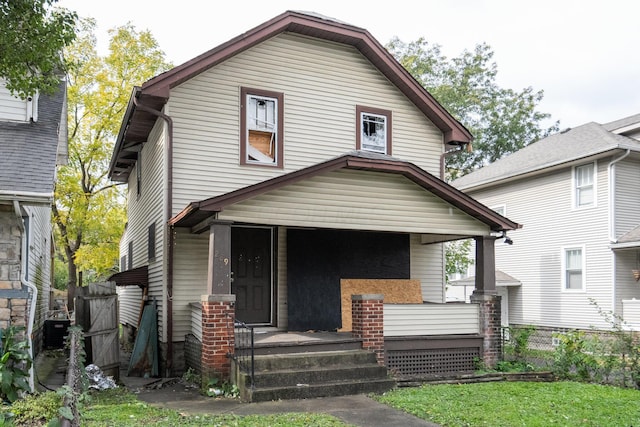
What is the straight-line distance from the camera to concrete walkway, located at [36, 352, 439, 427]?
7807 mm

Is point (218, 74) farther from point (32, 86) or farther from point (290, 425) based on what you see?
point (290, 425)

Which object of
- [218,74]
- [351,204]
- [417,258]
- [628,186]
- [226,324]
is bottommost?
[226,324]

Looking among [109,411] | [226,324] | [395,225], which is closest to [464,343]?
[395,225]

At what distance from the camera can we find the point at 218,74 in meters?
12.5

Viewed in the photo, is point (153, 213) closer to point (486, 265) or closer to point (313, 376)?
point (313, 376)

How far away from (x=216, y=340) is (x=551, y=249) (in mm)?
15384

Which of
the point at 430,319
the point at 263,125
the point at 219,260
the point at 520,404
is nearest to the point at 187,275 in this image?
the point at 219,260

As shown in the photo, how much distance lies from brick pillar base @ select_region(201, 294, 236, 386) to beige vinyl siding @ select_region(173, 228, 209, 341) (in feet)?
6.86

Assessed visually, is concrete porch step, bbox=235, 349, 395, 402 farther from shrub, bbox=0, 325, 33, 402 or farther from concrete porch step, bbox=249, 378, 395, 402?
shrub, bbox=0, 325, 33, 402

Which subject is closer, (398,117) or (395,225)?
(395,225)

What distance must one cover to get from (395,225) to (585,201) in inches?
446

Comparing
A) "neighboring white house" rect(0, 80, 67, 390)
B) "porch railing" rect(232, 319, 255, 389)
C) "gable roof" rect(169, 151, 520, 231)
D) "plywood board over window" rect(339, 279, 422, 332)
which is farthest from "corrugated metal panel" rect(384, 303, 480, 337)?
"neighboring white house" rect(0, 80, 67, 390)

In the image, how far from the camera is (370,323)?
1084 cm

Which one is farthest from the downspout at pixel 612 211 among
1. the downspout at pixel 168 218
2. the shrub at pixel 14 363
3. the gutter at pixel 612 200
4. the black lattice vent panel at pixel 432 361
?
the shrub at pixel 14 363
